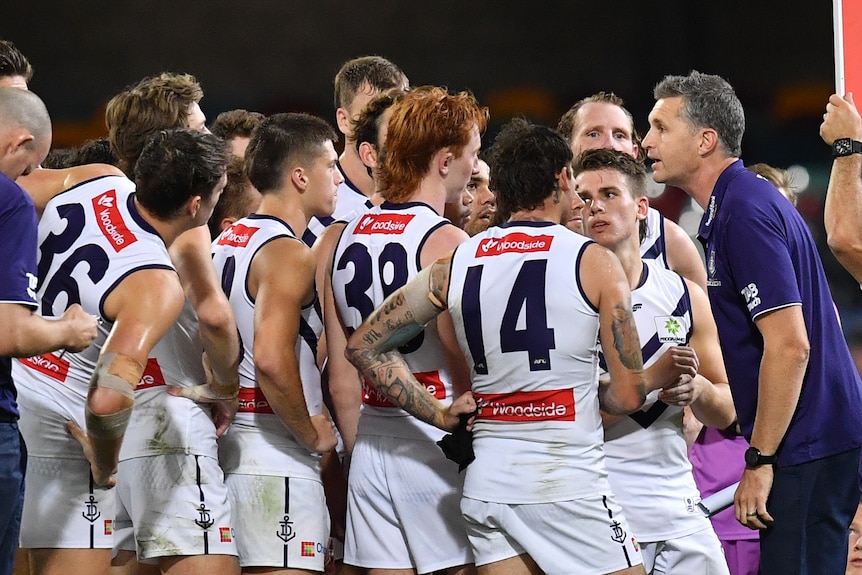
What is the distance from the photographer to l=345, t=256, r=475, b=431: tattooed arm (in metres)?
3.28

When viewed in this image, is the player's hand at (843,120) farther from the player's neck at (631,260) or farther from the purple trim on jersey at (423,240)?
the purple trim on jersey at (423,240)

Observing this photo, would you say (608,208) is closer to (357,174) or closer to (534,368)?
(534,368)

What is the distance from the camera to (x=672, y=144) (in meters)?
3.68

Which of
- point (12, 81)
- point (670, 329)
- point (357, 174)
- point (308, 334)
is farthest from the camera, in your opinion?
point (357, 174)

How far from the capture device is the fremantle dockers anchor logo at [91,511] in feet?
11.3

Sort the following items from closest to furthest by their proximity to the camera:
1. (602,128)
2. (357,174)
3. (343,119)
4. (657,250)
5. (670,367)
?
(670,367) → (657,250) → (602,128) → (357,174) → (343,119)

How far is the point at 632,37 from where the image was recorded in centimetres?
957

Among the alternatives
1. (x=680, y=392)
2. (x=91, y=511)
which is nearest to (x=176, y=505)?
(x=91, y=511)

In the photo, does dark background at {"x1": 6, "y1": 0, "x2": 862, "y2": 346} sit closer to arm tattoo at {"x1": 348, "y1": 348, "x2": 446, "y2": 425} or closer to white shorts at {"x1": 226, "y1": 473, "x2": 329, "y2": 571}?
white shorts at {"x1": 226, "y1": 473, "x2": 329, "y2": 571}

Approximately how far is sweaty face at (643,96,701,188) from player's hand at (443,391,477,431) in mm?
1129

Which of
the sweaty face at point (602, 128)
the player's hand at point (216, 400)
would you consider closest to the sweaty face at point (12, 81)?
the player's hand at point (216, 400)

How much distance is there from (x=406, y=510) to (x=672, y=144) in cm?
157

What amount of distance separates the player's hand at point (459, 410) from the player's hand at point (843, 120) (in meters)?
1.42

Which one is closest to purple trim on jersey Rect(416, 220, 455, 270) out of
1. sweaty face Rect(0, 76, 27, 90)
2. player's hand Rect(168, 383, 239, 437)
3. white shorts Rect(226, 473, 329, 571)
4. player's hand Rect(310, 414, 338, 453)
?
player's hand Rect(310, 414, 338, 453)
